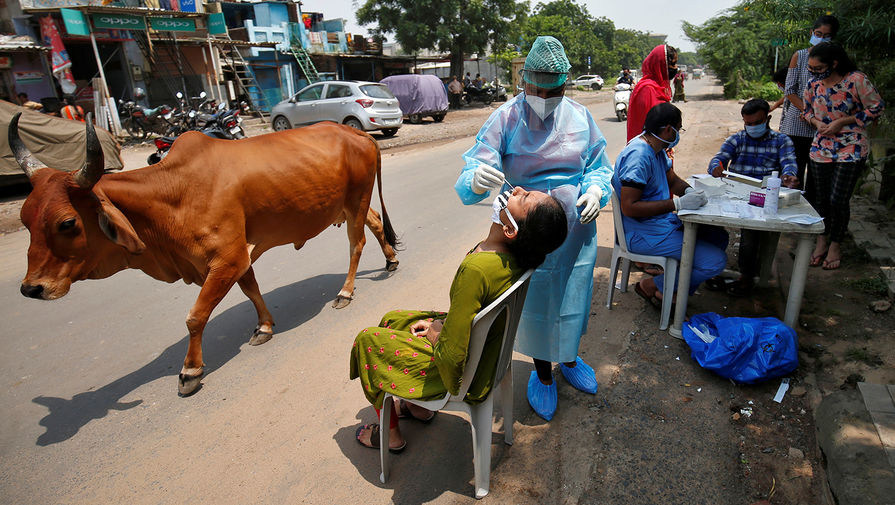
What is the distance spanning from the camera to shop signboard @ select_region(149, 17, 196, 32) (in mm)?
14391

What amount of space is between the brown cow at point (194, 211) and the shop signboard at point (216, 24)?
49.7 feet

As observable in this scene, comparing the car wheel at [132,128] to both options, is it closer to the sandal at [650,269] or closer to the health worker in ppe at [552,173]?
the sandal at [650,269]

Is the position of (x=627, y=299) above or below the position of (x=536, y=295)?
below

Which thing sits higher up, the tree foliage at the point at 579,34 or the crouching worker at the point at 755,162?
the tree foliage at the point at 579,34

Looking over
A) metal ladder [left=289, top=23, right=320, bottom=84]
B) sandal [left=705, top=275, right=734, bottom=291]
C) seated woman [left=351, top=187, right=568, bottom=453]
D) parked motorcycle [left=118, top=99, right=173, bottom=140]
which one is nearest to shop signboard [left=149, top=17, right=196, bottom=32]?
parked motorcycle [left=118, top=99, right=173, bottom=140]

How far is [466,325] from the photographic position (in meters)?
1.98

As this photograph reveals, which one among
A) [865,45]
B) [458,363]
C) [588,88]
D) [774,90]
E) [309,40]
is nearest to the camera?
[458,363]

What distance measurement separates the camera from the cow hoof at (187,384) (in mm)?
3256

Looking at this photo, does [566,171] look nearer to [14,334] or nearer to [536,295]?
[536,295]

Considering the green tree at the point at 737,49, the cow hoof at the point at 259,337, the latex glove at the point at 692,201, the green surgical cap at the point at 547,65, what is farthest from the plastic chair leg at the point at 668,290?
the green tree at the point at 737,49

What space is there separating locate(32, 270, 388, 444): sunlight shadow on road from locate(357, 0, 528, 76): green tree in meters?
21.4

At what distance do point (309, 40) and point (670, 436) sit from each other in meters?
26.7

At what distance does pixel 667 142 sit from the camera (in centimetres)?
350

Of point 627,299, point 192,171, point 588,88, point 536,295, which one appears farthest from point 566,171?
point 588,88
